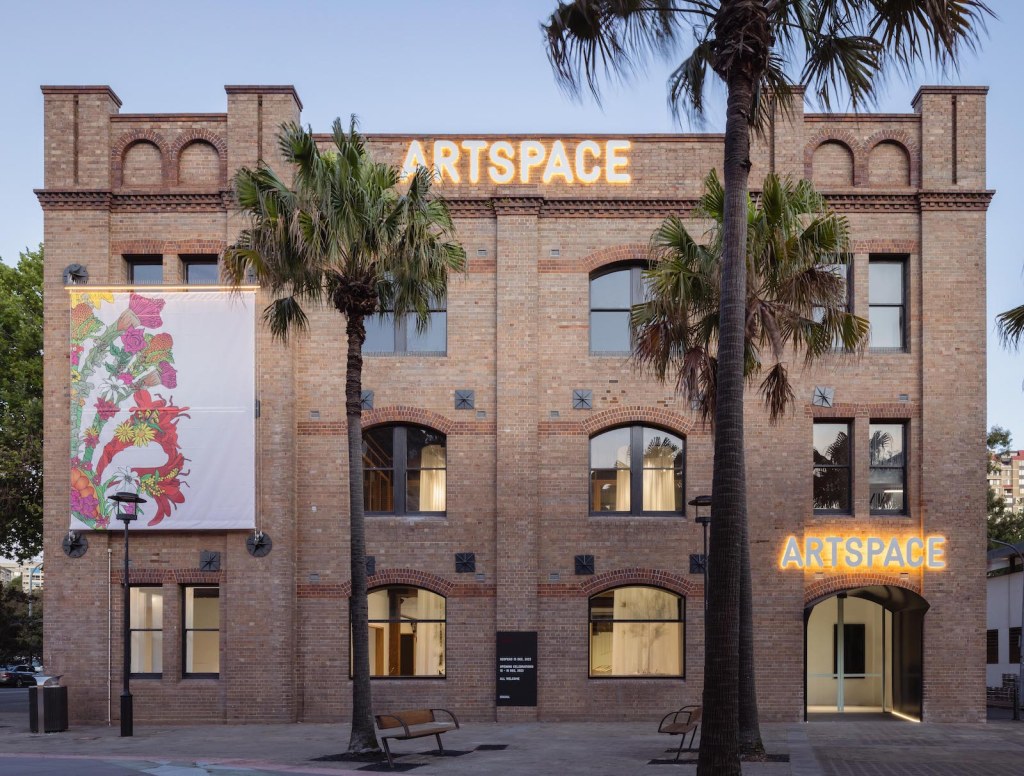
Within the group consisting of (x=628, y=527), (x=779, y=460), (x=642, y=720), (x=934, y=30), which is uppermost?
(x=934, y=30)

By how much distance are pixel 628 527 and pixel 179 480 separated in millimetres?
9972

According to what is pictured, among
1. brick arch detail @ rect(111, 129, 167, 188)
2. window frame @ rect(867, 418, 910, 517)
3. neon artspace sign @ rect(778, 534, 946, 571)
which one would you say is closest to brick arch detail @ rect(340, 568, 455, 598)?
neon artspace sign @ rect(778, 534, 946, 571)

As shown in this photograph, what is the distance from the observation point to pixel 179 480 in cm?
2411

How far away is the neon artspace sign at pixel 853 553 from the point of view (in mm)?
23938

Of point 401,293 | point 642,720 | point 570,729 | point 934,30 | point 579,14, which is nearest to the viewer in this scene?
point 934,30

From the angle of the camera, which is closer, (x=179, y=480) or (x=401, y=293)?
(x=401, y=293)

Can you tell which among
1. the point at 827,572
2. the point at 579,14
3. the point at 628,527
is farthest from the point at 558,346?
the point at 579,14

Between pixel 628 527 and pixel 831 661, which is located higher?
pixel 628 527

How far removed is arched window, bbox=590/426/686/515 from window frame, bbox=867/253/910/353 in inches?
200

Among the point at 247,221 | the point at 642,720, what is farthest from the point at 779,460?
the point at 247,221

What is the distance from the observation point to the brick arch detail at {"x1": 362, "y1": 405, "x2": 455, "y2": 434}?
80.2 ft

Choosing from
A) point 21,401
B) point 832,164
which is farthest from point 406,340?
point 21,401

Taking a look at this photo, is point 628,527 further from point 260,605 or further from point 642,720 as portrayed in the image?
point 260,605

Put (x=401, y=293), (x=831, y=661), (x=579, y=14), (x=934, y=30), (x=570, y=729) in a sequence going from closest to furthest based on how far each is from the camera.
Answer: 1. (x=934, y=30)
2. (x=579, y=14)
3. (x=401, y=293)
4. (x=570, y=729)
5. (x=831, y=661)
